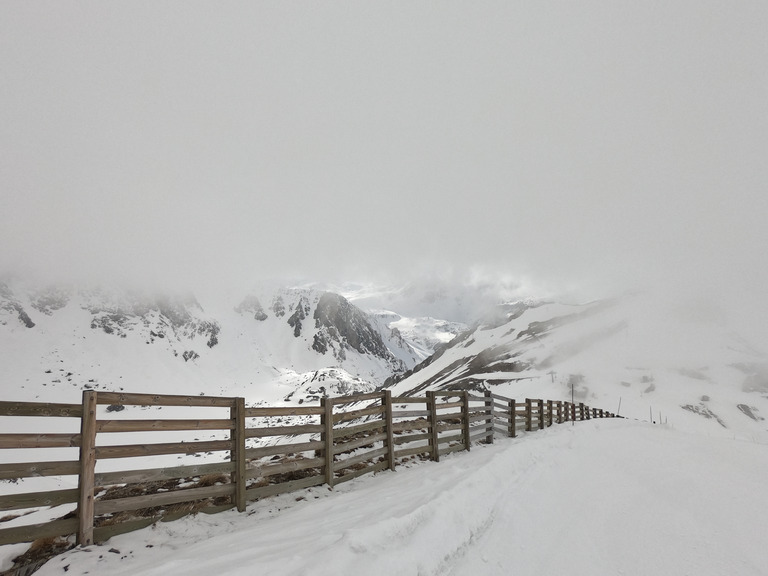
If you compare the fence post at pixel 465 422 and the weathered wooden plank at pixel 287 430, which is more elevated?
the weathered wooden plank at pixel 287 430

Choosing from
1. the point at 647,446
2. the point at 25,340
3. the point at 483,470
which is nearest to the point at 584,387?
the point at 647,446

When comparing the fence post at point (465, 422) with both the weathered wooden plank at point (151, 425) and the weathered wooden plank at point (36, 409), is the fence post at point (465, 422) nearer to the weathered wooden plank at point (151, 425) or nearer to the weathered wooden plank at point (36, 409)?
the weathered wooden plank at point (151, 425)

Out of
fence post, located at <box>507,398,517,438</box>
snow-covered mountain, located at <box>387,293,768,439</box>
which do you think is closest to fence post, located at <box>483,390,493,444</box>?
fence post, located at <box>507,398,517,438</box>

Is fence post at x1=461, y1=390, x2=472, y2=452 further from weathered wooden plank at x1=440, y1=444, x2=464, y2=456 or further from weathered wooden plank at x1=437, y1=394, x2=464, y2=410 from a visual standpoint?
weathered wooden plank at x1=440, y1=444, x2=464, y2=456

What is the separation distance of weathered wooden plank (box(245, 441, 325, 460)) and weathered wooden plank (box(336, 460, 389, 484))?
2.87ft

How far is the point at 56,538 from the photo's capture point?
175 inches

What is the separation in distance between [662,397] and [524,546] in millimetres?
73916

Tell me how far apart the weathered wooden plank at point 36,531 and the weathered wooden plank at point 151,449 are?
70cm

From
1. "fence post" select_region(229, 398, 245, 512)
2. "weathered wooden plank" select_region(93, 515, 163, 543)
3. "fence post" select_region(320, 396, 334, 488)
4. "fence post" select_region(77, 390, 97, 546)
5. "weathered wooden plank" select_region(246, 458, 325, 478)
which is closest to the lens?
"fence post" select_region(77, 390, 97, 546)

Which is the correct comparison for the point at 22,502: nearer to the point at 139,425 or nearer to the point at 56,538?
the point at 56,538

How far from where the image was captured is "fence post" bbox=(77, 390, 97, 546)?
4.35 meters

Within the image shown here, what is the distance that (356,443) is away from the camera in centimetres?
805

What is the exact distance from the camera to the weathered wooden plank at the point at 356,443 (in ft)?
25.0

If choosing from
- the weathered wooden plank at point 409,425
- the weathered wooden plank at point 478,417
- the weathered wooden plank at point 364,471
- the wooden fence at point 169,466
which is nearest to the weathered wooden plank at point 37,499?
the wooden fence at point 169,466
